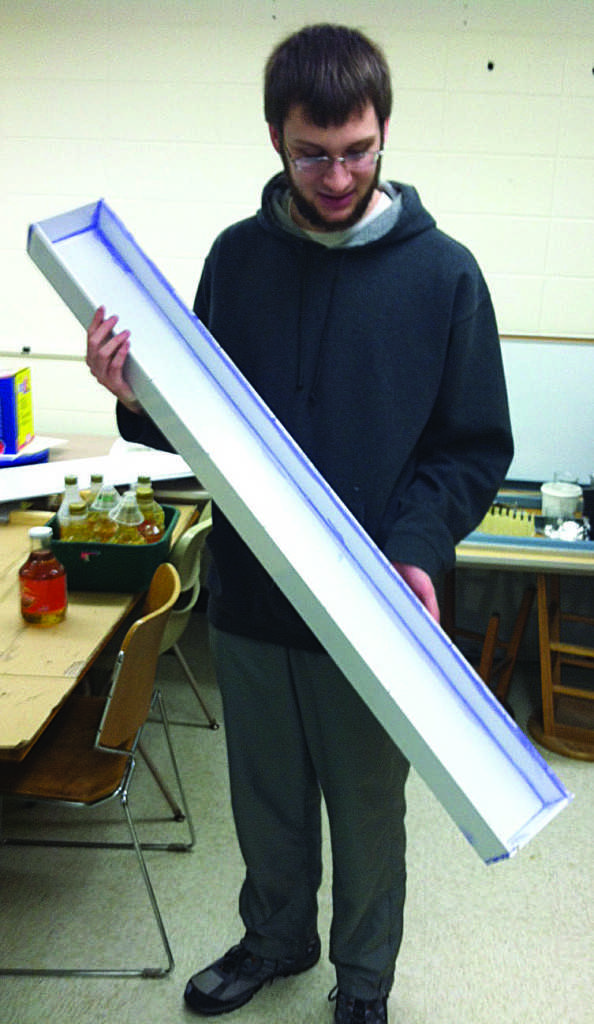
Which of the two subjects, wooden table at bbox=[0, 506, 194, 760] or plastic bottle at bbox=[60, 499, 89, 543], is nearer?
wooden table at bbox=[0, 506, 194, 760]

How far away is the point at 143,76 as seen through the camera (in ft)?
10.9

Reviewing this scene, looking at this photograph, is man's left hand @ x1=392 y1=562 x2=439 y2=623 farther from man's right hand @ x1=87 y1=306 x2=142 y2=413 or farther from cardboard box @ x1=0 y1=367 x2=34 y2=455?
cardboard box @ x1=0 y1=367 x2=34 y2=455

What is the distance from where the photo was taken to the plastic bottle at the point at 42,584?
80.0 inches

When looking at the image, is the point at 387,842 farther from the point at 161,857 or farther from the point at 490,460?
the point at 161,857

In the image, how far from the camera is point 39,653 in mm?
1955

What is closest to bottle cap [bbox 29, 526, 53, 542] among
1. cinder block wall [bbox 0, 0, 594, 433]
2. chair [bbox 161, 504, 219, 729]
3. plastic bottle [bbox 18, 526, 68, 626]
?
plastic bottle [bbox 18, 526, 68, 626]

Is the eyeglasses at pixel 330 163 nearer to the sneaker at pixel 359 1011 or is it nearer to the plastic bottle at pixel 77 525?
the plastic bottle at pixel 77 525

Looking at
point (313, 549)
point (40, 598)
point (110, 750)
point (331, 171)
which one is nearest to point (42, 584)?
point (40, 598)

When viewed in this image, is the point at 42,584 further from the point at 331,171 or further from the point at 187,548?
the point at 331,171

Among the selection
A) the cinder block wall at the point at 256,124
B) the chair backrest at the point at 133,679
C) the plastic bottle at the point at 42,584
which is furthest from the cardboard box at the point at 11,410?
the chair backrest at the point at 133,679

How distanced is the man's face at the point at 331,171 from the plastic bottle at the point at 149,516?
1087 mm

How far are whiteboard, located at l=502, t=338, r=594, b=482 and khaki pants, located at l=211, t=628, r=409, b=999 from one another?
188 centimetres

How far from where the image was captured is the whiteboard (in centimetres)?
328

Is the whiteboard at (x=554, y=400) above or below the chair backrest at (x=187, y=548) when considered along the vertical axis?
above
